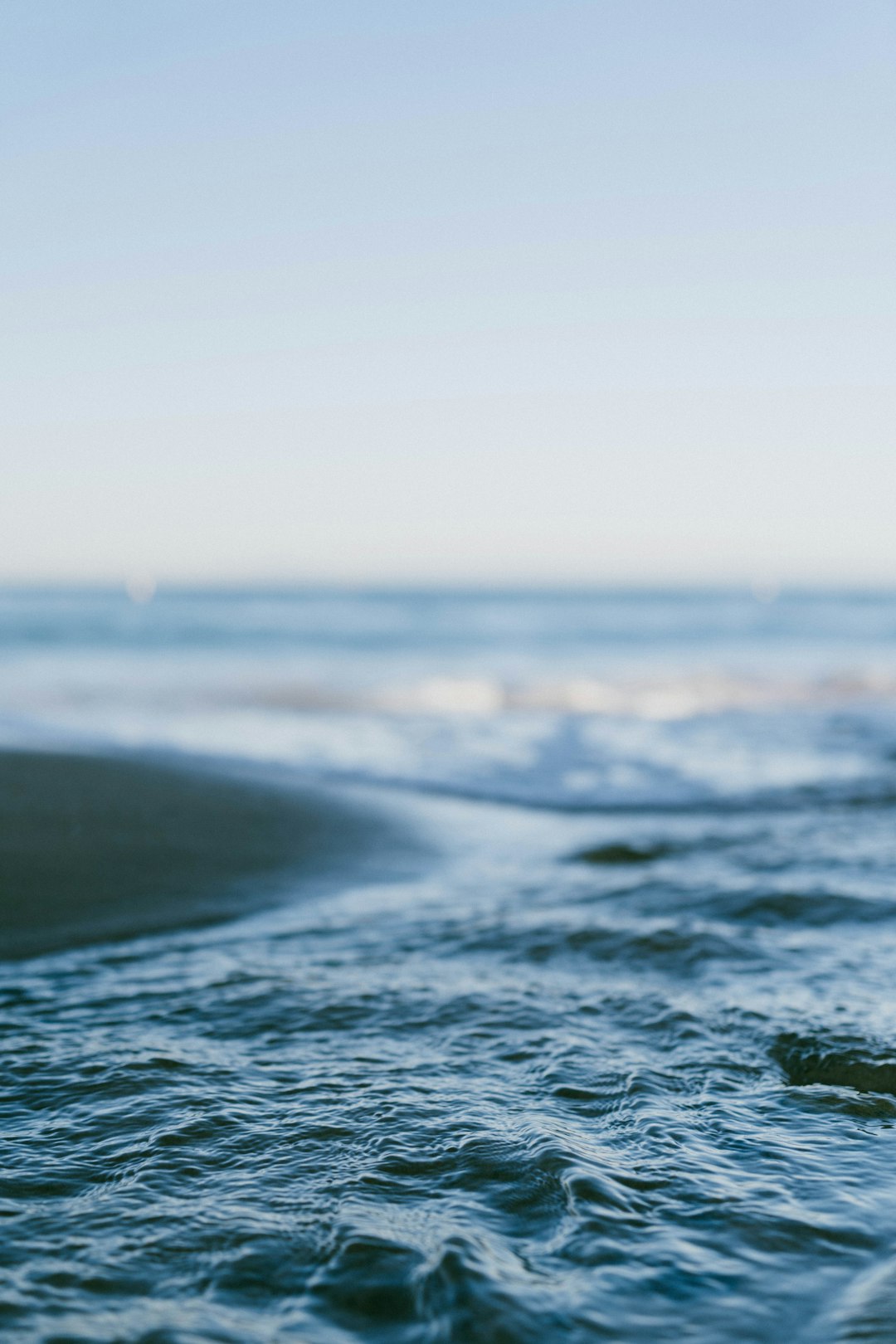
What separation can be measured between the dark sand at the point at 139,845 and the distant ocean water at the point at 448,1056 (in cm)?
3

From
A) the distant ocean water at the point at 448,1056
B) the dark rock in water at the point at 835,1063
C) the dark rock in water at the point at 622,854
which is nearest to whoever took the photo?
the distant ocean water at the point at 448,1056

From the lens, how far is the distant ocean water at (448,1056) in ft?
7.75

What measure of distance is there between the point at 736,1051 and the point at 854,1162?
0.75m

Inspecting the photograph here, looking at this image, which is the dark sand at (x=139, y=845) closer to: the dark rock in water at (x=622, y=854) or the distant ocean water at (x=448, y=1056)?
the distant ocean water at (x=448, y=1056)

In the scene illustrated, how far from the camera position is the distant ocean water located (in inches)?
93.0

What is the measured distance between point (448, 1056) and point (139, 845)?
3.32 m

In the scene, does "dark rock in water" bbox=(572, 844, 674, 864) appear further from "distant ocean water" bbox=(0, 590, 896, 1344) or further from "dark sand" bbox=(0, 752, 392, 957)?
"dark sand" bbox=(0, 752, 392, 957)

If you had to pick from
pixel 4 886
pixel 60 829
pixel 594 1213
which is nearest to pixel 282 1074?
pixel 594 1213

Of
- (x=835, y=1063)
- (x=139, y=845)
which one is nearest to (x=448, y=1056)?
(x=835, y=1063)

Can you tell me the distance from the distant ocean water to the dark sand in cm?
3

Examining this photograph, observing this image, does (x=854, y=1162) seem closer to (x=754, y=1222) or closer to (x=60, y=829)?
(x=754, y=1222)

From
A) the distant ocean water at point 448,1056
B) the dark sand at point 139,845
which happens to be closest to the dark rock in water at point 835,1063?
the distant ocean water at point 448,1056

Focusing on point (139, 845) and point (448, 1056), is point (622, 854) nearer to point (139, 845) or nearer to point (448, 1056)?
point (139, 845)

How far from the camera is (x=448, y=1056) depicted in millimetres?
3596
